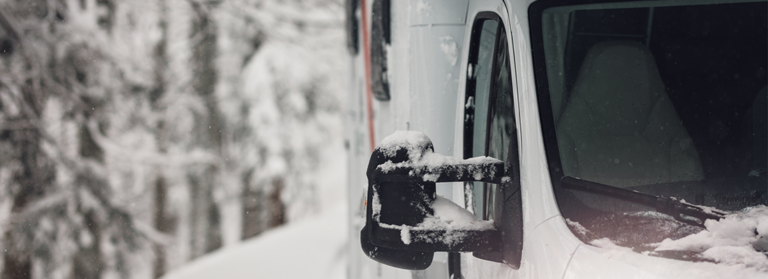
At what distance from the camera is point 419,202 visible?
1379 millimetres

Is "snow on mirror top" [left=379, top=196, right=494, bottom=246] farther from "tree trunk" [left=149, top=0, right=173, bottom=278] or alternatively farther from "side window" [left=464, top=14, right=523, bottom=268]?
"tree trunk" [left=149, top=0, right=173, bottom=278]

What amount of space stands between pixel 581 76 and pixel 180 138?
13658mm

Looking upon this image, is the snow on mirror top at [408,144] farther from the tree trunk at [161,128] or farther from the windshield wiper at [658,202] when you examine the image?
the tree trunk at [161,128]

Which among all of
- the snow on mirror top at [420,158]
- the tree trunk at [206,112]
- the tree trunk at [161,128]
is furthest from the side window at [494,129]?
the tree trunk at [161,128]

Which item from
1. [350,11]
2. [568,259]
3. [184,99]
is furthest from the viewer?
[184,99]

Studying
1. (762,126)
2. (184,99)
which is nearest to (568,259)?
(762,126)

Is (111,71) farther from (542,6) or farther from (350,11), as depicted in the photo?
(542,6)

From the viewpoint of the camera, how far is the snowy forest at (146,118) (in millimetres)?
8484

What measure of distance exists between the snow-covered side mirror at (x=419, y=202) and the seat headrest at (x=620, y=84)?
1.36 feet

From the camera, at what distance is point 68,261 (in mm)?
9555

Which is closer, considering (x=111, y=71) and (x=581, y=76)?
(x=581, y=76)

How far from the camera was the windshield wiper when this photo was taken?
126cm

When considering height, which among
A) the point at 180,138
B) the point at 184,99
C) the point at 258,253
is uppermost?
the point at 184,99

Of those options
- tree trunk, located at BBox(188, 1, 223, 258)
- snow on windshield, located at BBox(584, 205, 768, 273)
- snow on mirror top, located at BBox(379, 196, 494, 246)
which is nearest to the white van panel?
snow on mirror top, located at BBox(379, 196, 494, 246)
